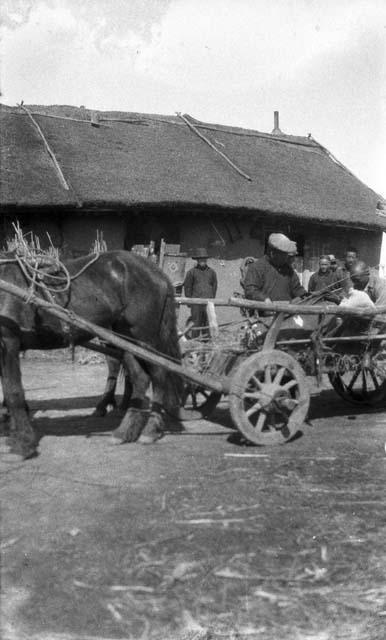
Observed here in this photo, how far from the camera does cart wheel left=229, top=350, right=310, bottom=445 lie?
591 cm

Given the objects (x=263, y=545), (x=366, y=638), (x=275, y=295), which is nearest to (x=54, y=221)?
(x=275, y=295)

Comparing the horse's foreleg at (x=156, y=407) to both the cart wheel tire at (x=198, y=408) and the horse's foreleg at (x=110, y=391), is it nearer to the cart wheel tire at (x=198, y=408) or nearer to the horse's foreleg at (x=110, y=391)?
the cart wheel tire at (x=198, y=408)

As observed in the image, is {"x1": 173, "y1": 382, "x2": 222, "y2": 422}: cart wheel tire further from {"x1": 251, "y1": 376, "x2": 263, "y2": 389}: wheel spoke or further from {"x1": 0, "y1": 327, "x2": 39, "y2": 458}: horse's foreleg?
{"x1": 0, "y1": 327, "x2": 39, "y2": 458}: horse's foreleg

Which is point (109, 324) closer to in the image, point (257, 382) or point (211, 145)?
point (257, 382)

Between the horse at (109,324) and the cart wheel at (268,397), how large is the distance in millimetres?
907

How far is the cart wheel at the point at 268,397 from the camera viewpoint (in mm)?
5910

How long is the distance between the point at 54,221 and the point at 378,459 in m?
9.32

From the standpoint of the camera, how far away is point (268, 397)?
19.7 ft

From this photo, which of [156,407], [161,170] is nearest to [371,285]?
[156,407]

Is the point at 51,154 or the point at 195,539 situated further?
the point at 51,154

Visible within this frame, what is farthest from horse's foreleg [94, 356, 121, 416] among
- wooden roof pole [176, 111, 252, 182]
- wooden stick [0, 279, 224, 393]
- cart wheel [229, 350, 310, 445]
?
wooden roof pole [176, 111, 252, 182]

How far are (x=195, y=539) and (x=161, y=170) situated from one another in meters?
12.3

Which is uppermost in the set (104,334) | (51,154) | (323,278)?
(51,154)

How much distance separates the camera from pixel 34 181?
1341cm
